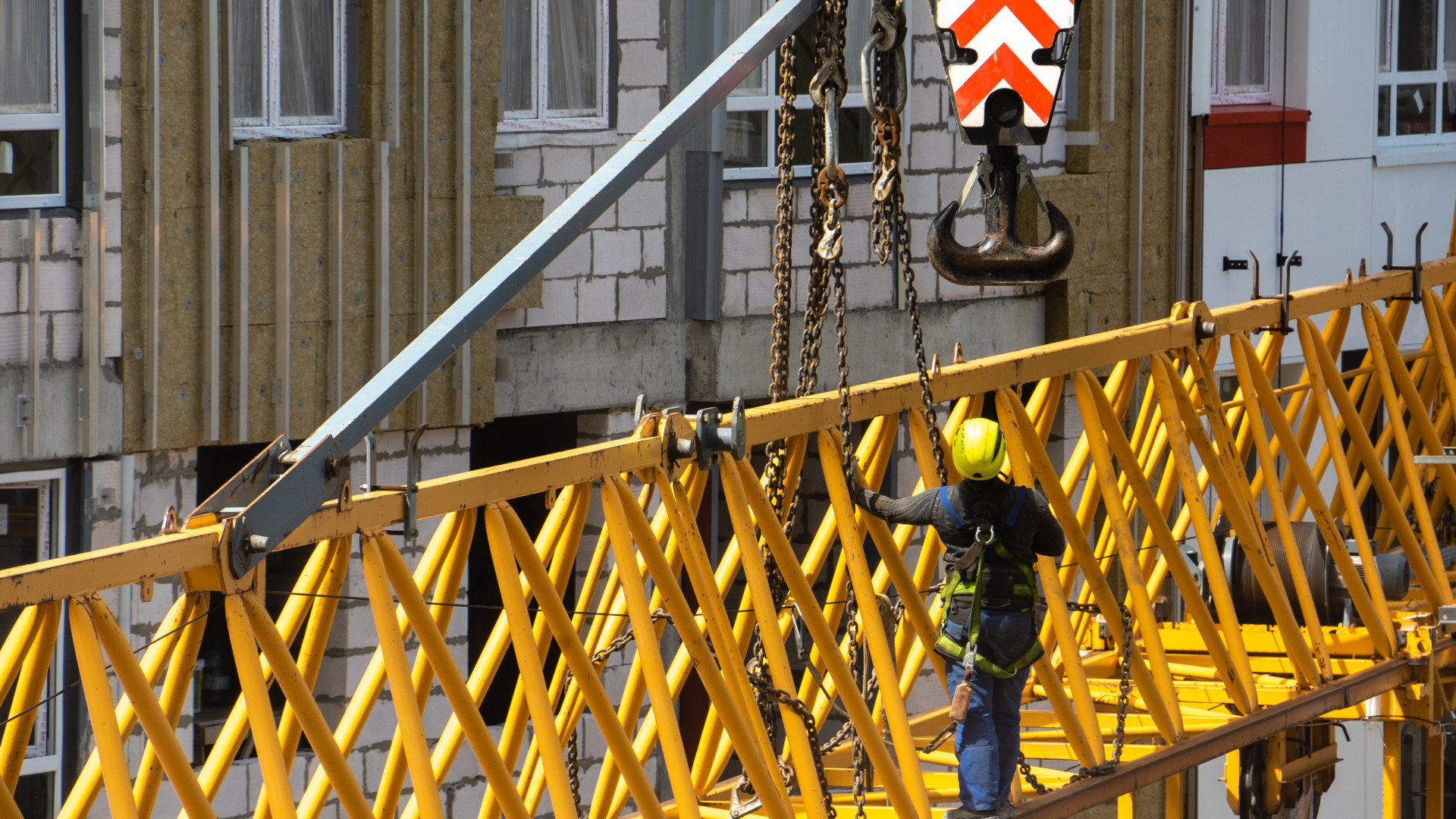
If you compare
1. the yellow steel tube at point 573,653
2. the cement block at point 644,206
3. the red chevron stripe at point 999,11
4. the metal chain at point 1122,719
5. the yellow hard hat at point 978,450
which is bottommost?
the metal chain at point 1122,719

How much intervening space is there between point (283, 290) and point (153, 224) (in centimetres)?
83

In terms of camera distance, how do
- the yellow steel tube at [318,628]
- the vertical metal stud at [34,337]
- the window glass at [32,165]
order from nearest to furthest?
1. the yellow steel tube at [318,628]
2. the vertical metal stud at [34,337]
3. the window glass at [32,165]

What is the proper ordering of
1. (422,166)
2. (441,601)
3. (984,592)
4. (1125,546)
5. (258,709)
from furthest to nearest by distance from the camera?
(422,166) → (1125,546) → (984,592) → (441,601) → (258,709)

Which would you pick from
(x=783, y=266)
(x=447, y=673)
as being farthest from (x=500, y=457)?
(x=447, y=673)

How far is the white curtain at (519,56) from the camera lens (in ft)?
41.4

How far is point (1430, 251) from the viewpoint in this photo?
18.9m

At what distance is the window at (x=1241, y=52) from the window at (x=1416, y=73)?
116cm

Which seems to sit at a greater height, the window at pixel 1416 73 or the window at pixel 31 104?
the window at pixel 1416 73

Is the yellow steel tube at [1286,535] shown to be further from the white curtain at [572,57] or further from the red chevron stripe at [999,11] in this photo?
the white curtain at [572,57]

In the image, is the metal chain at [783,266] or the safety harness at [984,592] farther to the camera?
the safety harness at [984,592]

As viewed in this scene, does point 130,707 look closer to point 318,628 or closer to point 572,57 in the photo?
point 318,628

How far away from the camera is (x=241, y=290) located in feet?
36.1

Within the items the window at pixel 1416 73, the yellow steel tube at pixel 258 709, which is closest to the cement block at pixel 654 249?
the yellow steel tube at pixel 258 709

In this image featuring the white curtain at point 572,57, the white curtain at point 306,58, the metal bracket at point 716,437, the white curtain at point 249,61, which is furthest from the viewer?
the white curtain at point 572,57
